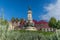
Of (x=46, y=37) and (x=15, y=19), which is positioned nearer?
(x=46, y=37)

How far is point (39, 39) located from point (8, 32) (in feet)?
4.86

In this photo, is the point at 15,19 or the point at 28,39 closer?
the point at 28,39

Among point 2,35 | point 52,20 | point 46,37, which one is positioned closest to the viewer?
point 2,35

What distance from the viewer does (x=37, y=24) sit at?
2758 inches

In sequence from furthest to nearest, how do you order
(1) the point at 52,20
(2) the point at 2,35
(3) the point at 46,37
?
1. (1) the point at 52,20
2. (3) the point at 46,37
3. (2) the point at 2,35

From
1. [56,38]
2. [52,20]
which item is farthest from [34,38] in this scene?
[52,20]

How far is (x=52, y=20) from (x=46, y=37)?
57380 mm

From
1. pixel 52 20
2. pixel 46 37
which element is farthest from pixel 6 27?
pixel 52 20

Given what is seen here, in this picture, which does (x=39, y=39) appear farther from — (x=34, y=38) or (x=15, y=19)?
(x=15, y=19)

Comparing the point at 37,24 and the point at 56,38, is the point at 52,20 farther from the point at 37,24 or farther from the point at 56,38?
the point at 56,38

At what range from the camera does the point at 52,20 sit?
68500 millimetres

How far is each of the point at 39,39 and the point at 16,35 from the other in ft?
3.63

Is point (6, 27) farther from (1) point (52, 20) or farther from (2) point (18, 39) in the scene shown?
(1) point (52, 20)

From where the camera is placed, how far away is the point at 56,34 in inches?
430
